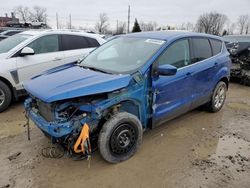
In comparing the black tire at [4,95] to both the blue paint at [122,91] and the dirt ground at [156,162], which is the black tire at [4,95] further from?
the blue paint at [122,91]

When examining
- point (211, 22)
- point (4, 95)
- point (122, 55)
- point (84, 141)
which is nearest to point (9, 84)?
point (4, 95)

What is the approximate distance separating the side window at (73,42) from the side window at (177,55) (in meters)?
3.16

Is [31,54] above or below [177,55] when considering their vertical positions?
below

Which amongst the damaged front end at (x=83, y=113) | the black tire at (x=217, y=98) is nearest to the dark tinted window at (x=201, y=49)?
the black tire at (x=217, y=98)

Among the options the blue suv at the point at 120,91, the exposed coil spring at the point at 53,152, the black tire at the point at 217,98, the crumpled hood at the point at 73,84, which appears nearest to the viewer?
the crumpled hood at the point at 73,84

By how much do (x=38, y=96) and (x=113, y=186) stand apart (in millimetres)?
1423

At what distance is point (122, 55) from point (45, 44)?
8.84 feet

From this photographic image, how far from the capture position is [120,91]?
3.20 meters

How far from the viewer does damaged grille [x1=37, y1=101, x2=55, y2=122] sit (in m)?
3.03

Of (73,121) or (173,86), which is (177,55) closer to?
(173,86)

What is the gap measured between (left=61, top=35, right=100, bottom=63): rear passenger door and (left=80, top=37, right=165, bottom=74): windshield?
5.81ft

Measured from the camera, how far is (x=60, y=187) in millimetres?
2895

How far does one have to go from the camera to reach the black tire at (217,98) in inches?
202

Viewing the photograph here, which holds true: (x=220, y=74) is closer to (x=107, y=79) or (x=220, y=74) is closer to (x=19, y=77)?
(x=107, y=79)
